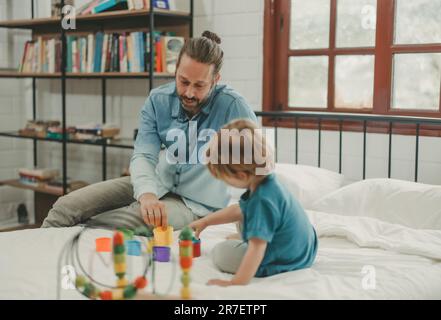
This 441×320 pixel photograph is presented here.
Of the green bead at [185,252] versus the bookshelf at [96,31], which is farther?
the bookshelf at [96,31]

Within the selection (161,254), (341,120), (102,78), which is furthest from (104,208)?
(102,78)

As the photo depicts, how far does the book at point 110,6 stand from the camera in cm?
324

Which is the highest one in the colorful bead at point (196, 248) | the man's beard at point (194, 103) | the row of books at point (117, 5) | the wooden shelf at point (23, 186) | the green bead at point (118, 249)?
the row of books at point (117, 5)

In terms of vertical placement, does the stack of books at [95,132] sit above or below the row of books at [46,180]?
→ above

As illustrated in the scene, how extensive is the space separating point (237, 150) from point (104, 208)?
96cm

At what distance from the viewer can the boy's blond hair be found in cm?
114

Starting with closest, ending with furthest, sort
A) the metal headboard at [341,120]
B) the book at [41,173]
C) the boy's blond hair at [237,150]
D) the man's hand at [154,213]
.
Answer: the boy's blond hair at [237,150] → the man's hand at [154,213] → the metal headboard at [341,120] → the book at [41,173]

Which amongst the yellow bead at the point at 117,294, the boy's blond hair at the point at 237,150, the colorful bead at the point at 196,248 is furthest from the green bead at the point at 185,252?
the colorful bead at the point at 196,248

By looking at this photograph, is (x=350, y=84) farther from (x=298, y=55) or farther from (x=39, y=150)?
(x=39, y=150)

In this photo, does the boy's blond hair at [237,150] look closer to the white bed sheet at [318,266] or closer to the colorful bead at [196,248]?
the white bed sheet at [318,266]

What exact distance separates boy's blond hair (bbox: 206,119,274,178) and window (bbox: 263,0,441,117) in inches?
67.8

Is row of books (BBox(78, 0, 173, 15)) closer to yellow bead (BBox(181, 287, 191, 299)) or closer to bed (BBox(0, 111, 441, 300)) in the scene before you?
bed (BBox(0, 111, 441, 300))

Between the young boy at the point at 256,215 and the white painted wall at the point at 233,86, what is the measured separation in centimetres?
134

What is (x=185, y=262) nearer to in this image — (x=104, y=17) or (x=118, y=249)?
(x=118, y=249)
